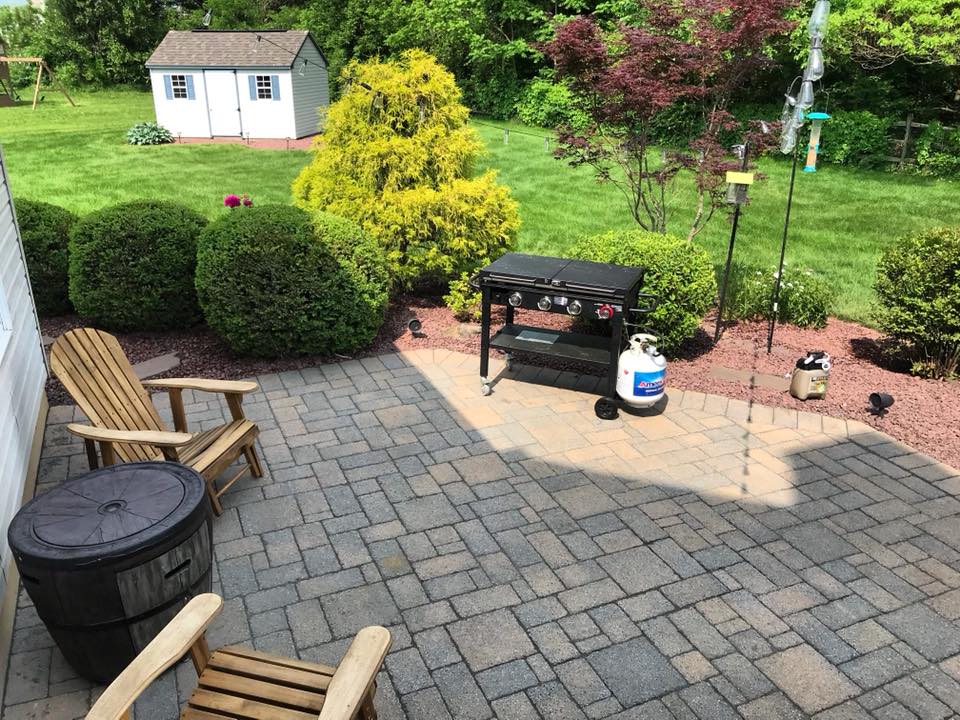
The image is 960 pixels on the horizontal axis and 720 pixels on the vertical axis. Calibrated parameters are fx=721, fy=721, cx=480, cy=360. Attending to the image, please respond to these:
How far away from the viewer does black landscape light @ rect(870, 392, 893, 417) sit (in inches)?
221

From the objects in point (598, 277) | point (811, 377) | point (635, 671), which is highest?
point (598, 277)

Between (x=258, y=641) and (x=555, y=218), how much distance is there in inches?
399

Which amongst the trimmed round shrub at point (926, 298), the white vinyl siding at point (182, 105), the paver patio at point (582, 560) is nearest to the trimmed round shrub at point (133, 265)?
the paver patio at point (582, 560)

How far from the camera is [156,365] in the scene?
652cm

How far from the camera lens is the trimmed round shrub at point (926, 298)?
6.06 meters

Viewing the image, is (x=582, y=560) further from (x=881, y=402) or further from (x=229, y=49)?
(x=229, y=49)

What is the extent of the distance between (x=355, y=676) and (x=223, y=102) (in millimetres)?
21602

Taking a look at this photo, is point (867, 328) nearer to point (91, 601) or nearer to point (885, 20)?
point (91, 601)

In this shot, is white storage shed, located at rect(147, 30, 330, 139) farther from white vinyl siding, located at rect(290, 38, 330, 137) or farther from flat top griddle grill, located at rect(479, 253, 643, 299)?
flat top griddle grill, located at rect(479, 253, 643, 299)

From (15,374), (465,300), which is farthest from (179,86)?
(15,374)

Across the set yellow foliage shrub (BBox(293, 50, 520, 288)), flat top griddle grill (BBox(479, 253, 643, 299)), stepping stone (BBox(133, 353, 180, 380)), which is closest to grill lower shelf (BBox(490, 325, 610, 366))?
flat top griddle grill (BBox(479, 253, 643, 299))

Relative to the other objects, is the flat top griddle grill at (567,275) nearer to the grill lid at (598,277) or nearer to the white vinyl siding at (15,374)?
the grill lid at (598,277)

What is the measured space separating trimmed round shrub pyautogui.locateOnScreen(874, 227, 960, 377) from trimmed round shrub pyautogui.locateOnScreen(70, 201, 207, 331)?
6488mm

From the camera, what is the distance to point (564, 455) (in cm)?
509
